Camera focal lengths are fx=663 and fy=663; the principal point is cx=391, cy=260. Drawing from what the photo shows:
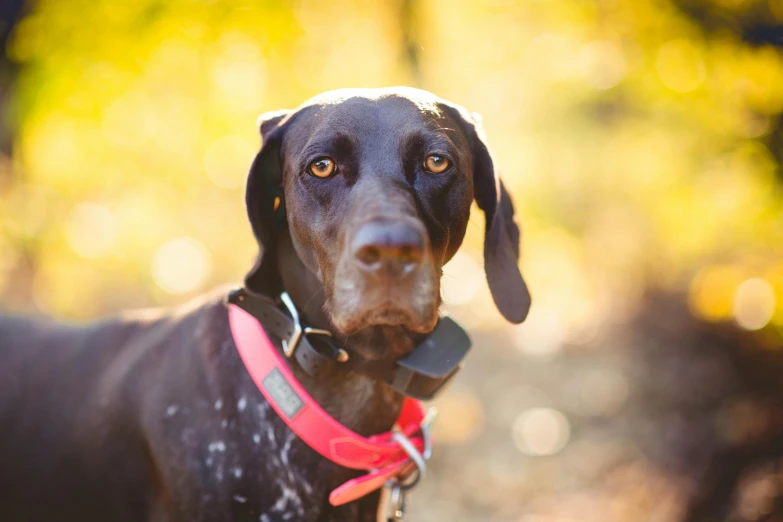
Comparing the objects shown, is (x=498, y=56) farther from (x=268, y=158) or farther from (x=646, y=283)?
(x=268, y=158)

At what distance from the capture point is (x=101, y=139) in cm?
524

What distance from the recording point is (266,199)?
2.46m

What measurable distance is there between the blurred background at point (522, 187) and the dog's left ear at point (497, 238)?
6.50 feet

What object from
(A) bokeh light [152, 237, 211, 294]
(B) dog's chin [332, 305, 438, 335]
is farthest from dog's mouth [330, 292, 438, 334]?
(A) bokeh light [152, 237, 211, 294]

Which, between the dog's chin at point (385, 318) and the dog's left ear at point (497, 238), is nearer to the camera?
the dog's chin at point (385, 318)

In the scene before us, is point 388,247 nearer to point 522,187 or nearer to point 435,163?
point 435,163

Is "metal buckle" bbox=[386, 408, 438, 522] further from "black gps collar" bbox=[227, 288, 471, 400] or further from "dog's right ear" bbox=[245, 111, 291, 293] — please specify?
"dog's right ear" bbox=[245, 111, 291, 293]

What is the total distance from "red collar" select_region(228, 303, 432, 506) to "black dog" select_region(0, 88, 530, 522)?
6cm

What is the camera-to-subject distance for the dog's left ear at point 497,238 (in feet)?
7.89

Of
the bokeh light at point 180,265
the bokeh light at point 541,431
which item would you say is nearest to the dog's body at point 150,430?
the bokeh light at point 180,265

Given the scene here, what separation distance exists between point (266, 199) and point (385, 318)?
75 centimetres

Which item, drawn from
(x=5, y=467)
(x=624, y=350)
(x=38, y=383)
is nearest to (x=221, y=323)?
(x=38, y=383)

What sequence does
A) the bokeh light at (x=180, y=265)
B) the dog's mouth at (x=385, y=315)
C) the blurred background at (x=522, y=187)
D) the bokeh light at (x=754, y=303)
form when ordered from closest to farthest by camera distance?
the dog's mouth at (x=385, y=315) → the bokeh light at (x=754, y=303) → the blurred background at (x=522, y=187) → the bokeh light at (x=180, y=265)

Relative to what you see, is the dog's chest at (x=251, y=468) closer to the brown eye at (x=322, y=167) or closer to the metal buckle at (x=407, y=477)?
the metal buckle at (x=407, y=477)
